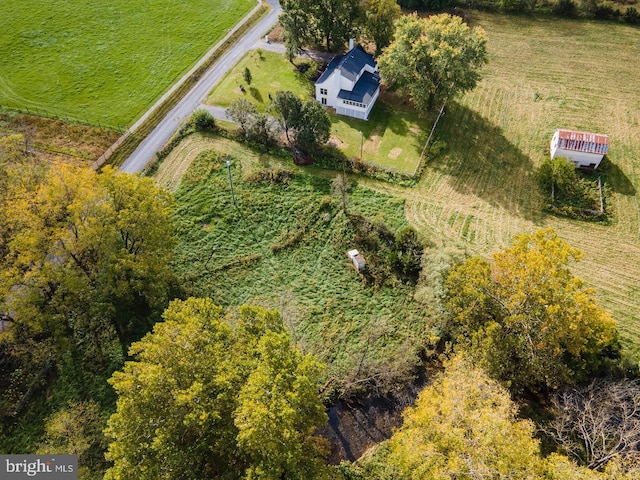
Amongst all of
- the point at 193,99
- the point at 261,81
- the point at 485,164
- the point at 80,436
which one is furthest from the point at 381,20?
the point at 80,436

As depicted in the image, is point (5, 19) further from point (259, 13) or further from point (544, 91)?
point (544, 91)

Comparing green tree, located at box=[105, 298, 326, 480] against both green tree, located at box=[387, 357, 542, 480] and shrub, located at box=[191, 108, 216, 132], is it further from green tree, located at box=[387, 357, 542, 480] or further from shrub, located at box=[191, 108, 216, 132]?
shrub, located at box=[191, 108, 216, 132]

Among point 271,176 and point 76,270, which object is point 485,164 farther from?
point 76,270

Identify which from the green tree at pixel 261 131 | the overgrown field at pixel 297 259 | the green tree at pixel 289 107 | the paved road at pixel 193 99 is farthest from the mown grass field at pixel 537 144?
the paved road at pixel 193 99

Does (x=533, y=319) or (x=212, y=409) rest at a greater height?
(x=533, y=319)

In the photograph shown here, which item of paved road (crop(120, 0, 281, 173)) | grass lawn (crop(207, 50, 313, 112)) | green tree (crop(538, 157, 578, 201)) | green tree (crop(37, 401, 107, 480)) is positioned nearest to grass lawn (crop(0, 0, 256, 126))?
paved road (crop(120, 0, 281, 173))

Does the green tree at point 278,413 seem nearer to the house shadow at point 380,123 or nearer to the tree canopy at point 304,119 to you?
the tree canopy at point 304,119

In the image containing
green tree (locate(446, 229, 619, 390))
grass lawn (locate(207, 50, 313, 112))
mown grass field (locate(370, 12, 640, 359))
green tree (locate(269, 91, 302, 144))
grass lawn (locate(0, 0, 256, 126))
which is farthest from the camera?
grass lawn (locate(0, 0, 256, 126))
